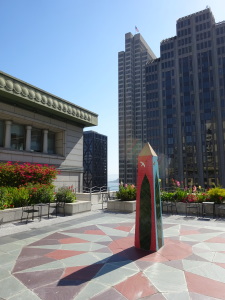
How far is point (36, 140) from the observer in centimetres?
1989

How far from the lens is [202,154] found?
82312mm

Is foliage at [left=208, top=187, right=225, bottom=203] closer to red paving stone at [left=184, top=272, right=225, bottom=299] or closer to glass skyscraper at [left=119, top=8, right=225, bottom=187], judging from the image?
red paving stone at [left=184, top=272, right=225, bottom=299]

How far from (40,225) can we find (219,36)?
322 ft

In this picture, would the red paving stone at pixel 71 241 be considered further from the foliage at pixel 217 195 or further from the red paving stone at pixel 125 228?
the foliage at pixel 217 195

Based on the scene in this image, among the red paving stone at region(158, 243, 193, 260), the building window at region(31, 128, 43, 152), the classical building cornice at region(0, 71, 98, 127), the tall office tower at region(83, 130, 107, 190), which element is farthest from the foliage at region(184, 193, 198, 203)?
the tall office tower at region(83, 130, 107, 190)

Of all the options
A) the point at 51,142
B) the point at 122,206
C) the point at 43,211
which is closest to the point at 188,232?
the point at 122,206

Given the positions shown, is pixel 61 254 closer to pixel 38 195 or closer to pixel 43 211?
pixel 43 211

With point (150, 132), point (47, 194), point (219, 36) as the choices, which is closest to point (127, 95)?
point (150, 132)

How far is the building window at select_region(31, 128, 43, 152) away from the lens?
1955 centimetres

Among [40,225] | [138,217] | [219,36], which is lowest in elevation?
[40,225]

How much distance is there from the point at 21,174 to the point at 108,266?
10964 mm

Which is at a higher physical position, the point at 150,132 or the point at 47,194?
the point at 150,132

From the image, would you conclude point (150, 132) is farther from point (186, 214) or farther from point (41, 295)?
point (41, 295)

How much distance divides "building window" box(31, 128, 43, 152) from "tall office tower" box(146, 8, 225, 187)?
73113 millimetres
